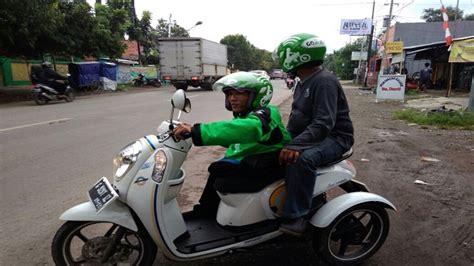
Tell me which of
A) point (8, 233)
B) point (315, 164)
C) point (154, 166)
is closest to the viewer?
point (154, 166)

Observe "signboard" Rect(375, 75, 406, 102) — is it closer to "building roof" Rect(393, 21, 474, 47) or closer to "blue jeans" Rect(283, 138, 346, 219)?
"blue jeans" Rect(283, 138, 346, 219)

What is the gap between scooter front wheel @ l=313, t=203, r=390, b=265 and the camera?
278 cm

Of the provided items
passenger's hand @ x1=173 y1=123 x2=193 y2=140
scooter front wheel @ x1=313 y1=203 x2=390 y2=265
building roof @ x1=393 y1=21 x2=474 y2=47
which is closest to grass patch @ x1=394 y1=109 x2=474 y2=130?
scooter front wheel @ x1=313 y1=203 x2=390 y2=265

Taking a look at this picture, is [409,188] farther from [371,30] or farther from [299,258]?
[371,30]

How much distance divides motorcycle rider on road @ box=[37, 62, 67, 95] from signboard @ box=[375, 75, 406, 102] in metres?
13.8

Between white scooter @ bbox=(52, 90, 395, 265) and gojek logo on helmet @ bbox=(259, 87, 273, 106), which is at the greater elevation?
gojek logo on helmet @ bbox=(259, 87, 273, 106)

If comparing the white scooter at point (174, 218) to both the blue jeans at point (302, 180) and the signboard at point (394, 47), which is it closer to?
the blue jeans at point (302, 180)

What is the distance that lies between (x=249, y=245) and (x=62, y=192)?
276cm

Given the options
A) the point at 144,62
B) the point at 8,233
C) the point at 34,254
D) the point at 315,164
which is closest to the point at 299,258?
the point at 315,164

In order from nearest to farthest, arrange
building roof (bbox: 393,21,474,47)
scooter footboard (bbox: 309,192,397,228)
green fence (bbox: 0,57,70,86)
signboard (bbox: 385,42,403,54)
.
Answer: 1. scooter footboard (bbox: 309,192,397,228)
2. signboard (bbox: 385,42,403,54)
3. green fence (bbox: 0,57,70,86)
4. building roof (bbox: 393,21,474,47)

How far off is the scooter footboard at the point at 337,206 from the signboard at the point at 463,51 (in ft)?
47.0

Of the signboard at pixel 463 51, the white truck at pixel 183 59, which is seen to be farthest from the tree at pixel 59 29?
the signboard at pixel 463 51

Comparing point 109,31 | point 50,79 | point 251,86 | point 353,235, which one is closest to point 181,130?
point 251,86

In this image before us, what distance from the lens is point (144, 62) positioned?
4069cm
